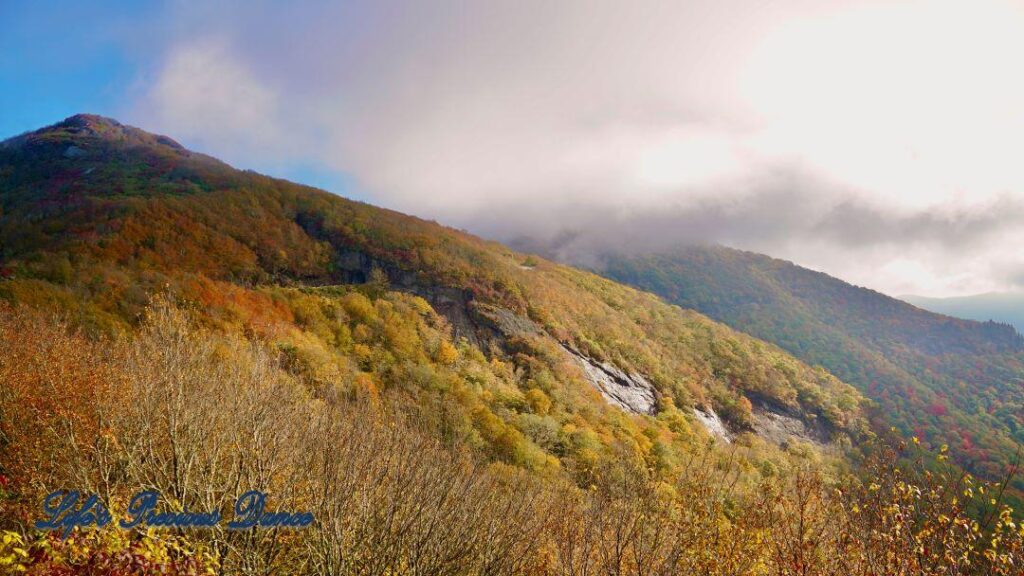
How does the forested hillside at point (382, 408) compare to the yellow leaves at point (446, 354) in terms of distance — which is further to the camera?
the yellow leaves at point (446, 354)

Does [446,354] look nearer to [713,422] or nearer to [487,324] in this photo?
[487,324]

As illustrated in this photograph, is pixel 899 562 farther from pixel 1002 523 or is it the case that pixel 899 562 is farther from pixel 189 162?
pixel 189 162

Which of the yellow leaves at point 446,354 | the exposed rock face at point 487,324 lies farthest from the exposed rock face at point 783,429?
the yellow leaves at point 446,354

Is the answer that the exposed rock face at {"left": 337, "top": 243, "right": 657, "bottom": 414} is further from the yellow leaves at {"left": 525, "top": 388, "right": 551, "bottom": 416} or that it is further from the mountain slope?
the yellow leaves at {"left": 525, "top": 388, "right": 551, "bottom": 416}

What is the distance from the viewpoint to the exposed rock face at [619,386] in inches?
2689

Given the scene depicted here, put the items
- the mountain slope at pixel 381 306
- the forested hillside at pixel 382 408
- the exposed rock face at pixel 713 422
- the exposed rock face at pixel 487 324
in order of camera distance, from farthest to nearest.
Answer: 1. the exposed rock face at pixel 713 422
2. the exposed rock face at pixel 487 324
3. the mountain slope at pixel 381 306
4. the forested hillside at pixel 382 408

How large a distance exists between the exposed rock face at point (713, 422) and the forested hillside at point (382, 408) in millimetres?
2572

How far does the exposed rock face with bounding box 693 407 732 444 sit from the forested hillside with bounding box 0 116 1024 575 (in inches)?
101

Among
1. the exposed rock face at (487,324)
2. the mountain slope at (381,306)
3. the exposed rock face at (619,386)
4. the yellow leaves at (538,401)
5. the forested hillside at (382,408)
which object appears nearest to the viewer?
the forested hillside at (382,408)

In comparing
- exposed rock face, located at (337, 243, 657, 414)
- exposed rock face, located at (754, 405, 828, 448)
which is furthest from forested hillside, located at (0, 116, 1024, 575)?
exposed rock face, located at (754, 405, 828, 448)

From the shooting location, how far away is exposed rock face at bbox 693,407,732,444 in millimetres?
74181

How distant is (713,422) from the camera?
77125 millimetres

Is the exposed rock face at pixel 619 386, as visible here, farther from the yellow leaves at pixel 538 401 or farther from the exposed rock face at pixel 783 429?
the exposed rock face at pixel 783 429

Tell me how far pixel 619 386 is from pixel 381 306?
130 feet
